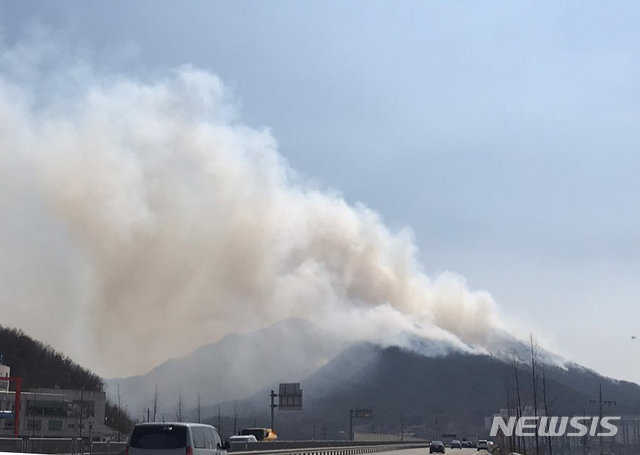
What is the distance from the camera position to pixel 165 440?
100 ft

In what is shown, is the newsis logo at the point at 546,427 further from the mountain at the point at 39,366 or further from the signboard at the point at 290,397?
the mountain at the point at 39,366

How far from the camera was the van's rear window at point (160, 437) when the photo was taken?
100.0ft

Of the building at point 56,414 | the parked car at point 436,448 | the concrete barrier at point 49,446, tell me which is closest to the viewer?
the concrete barrier at point 49,446

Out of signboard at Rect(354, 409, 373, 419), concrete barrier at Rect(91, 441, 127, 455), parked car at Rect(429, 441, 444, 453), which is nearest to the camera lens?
concrete barrier at Rect(91, 441, 127, 455)

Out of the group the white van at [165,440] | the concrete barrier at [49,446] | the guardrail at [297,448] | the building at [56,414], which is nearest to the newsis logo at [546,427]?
the guardrail at [297,448]

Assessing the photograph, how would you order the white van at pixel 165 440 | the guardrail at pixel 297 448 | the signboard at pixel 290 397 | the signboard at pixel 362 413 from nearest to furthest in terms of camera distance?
1. the white van at pixel 165 440
2. the guardrail at pixel 297 448
3. the signboard at pixel 290 397
4. the signboard at pixel 362 413

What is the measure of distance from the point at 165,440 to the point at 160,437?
0.81ft

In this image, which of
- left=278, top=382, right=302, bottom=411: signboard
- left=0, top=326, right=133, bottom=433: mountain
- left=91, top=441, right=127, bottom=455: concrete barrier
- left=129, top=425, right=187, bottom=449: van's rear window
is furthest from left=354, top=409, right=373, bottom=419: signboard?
left=129, top=425, right=187, bottom=449: van's rear window

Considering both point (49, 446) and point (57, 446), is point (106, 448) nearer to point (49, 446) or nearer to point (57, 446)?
point (57, 446)

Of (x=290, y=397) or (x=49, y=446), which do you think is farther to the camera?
(x=290, y=397)

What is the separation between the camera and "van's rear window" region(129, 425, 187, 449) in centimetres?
3047

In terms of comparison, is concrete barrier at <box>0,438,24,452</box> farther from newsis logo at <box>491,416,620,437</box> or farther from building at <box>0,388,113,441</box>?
building at <box>0,388,113,441</box>

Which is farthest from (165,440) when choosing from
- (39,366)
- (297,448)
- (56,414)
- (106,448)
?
(39,366)

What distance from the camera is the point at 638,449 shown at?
162 m
